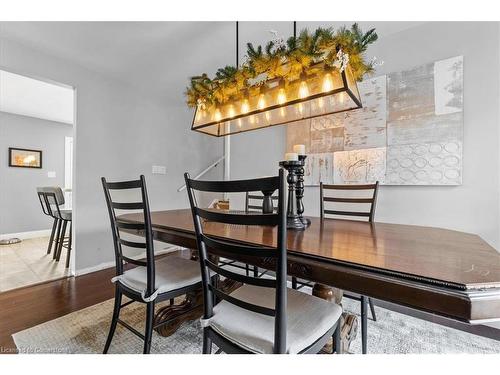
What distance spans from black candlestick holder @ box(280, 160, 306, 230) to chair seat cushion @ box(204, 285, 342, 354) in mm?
389

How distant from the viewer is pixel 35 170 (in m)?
4.67

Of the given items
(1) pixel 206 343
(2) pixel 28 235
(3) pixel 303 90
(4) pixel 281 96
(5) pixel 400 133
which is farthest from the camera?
(2) pixel 28 235

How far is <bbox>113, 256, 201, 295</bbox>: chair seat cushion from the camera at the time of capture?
132 cm

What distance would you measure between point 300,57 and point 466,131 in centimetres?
146

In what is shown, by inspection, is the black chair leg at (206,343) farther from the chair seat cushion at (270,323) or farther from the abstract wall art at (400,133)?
the abstract wall art at (400,133)

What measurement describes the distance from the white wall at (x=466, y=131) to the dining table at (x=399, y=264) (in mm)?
829

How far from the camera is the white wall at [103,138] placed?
251cm

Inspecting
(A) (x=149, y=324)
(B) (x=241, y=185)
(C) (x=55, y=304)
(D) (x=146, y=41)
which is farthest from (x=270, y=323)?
(D) (x=146, y=41)

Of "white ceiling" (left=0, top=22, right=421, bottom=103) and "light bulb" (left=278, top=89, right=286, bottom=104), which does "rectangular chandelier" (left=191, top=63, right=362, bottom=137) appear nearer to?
"light bulb" (left=278, top=89, right=286, bottom=104)

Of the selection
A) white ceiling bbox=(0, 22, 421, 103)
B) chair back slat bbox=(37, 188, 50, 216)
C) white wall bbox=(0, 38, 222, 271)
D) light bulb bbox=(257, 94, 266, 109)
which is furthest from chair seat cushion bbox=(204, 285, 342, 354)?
chair back slat bbox=(37, 188, 50, 216)

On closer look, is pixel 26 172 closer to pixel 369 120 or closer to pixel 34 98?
pixel 34 98

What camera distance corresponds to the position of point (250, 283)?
2.85 feet

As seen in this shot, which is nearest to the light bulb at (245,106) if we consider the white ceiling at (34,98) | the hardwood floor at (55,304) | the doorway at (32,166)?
the hardwood floor at (55,304)
